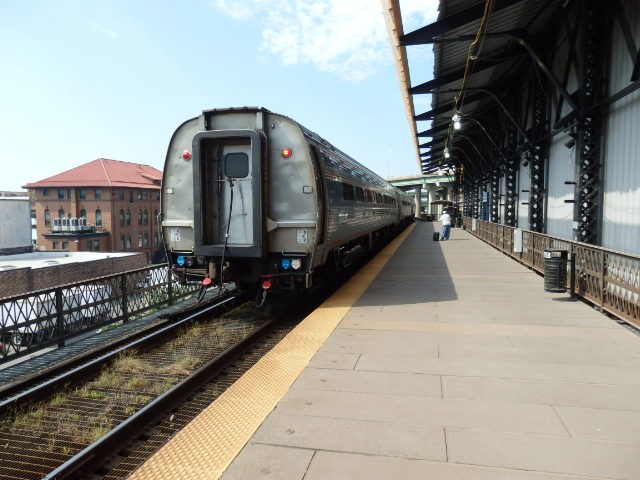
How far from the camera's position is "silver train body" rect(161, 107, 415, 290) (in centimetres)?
754

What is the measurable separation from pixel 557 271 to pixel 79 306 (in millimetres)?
8279

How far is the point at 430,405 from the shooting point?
12.3 ft

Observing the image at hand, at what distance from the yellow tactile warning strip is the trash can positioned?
4702 mm

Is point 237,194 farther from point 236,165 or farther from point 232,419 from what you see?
point 232,419

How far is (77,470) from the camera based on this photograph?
3346 millimetres

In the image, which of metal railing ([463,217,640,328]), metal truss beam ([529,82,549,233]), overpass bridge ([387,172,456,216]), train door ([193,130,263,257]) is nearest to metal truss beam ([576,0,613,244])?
metal railing ([463,217,640,328])

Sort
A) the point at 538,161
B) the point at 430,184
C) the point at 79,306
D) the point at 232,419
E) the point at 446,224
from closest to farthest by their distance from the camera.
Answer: the point at 232,419 < the point at 79,306 < the point at 538,161 < the point at 446,224 < the point at 430,184

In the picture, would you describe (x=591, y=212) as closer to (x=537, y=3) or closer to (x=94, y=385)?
(x=537, y=3)

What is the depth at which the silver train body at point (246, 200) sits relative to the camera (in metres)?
7.54

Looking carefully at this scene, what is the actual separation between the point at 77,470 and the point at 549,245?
9.90 metres

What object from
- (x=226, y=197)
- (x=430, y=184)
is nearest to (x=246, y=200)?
(x=226, y=197)

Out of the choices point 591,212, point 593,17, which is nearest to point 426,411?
point 591,212

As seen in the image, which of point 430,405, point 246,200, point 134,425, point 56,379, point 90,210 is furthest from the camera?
point 90,210

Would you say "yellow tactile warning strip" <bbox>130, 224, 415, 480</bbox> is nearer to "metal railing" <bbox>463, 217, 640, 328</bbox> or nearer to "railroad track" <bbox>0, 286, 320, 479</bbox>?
"railroad track" <bbox>0, 286, 320, 479</bbox>
